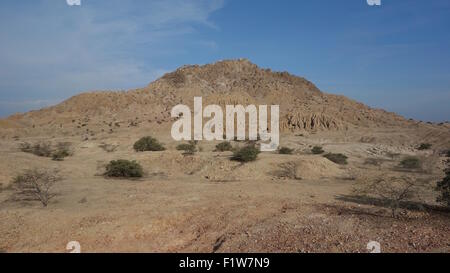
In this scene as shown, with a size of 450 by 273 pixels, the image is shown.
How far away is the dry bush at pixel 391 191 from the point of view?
883cm

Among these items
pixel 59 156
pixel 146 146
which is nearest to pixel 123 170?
pixel 59 156

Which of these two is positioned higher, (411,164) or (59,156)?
(59,156)

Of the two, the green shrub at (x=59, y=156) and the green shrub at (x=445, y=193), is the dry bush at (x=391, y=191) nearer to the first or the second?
the green shrub at (x=445, y=193)

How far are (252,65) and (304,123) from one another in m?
36.0

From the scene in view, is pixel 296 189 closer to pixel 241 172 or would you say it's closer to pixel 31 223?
pixel 241 172

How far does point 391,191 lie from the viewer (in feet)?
31.1

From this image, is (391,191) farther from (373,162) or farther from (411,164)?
(373,162)

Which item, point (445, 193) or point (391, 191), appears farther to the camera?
point (391, 191)

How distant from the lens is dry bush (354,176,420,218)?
8.83 m

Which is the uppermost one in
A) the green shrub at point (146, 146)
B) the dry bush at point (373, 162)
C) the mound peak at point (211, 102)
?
the mound peak at point (211, 102)

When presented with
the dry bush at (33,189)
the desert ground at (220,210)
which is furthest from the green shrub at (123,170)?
the dry bush at (33,189)

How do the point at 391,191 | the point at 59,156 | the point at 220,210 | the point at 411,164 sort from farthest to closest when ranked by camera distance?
the point at 59,156 → the point at 411,164 → the point at 391,191 → the point at 220,210
